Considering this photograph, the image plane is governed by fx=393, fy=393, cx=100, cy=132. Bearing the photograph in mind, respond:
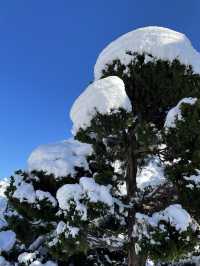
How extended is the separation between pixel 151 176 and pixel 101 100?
3.57 metres

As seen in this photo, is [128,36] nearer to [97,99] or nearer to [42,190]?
[97,99]

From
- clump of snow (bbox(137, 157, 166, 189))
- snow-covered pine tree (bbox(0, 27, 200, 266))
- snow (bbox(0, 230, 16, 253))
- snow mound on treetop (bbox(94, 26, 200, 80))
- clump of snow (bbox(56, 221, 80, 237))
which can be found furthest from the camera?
snow (bbox(0, 230, 16, 253))

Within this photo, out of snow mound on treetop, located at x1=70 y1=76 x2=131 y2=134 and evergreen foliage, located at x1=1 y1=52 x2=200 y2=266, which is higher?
snow mound on treetop, located at x1=70 y1=76 x2=131 y2=134

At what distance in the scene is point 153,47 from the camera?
30.7 feet

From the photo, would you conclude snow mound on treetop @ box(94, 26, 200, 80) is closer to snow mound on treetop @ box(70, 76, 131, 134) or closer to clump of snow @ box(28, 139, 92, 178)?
snow mound on treetop @ box(70, 76, 131, 134)

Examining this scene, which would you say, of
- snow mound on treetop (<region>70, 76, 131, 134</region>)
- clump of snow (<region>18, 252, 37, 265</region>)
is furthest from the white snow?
clump of snow (<region>18, 252, 37, 265</region>)

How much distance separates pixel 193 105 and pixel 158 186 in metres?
2.83

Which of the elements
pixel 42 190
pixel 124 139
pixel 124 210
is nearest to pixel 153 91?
pixel 124 139

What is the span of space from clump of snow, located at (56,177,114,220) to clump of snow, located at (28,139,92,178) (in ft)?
3.46

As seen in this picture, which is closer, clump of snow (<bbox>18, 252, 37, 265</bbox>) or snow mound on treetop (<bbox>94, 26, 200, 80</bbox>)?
snow mound on treetop (<bbox>94, 26, 200, 80</bbox>)

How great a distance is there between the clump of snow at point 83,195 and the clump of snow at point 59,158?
3.46ft

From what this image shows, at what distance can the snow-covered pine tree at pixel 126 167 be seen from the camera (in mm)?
7816

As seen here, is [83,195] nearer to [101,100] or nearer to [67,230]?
[67,230]

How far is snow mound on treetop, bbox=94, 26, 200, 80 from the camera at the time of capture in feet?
29.9
